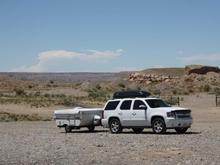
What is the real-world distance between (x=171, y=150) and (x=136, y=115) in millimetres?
9443

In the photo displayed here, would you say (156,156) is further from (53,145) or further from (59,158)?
(53,145)

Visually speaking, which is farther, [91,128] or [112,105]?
[91,128]

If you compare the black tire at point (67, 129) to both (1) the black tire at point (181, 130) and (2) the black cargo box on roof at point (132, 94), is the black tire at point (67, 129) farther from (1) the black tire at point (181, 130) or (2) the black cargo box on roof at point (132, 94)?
(1) the black tire at point (181, 130)

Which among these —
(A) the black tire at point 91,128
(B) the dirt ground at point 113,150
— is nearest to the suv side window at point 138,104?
(B) the dirt ground at point 113,150

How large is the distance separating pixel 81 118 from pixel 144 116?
170 inches

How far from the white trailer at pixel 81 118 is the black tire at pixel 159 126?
167 inches

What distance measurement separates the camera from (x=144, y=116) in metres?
28.8

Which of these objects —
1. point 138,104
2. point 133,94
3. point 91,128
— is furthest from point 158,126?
point 91,128

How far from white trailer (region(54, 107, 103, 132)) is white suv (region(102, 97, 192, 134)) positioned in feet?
4.32

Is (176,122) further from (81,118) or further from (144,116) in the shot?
(81,118)

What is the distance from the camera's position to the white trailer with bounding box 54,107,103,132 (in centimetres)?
3177

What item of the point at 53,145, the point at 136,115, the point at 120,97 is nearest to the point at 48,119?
the point at 120,97

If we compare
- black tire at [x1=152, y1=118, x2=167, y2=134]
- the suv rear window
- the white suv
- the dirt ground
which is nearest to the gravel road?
the dirt ground

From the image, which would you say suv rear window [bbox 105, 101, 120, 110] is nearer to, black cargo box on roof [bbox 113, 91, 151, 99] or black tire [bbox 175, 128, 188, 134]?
black cargo box on roof [bbox 113, 91, 151, 99]
